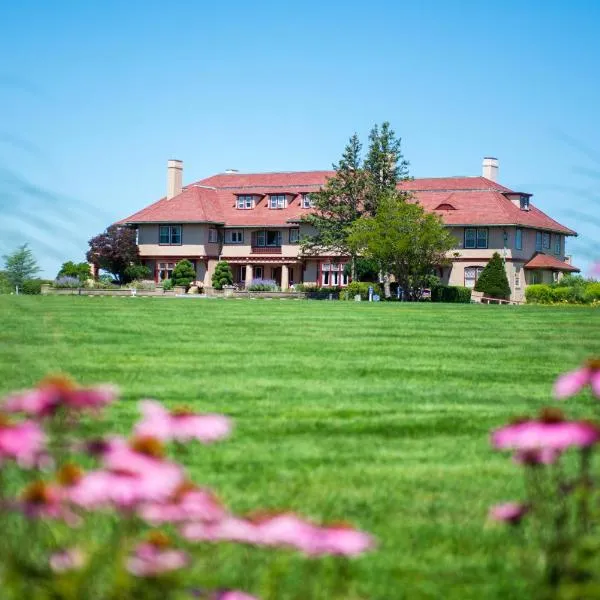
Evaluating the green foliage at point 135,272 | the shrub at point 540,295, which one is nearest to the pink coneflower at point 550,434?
the shrub at point 540,295

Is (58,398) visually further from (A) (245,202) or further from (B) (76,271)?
(A) (245,202)

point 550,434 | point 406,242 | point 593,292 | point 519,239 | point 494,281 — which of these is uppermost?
point 519,239

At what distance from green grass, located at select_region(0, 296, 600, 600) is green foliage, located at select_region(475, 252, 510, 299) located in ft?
146

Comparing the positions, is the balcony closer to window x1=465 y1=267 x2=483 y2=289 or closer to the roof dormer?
window x1=465 y1=267 x2=483 y2=289

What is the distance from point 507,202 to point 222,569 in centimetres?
7128

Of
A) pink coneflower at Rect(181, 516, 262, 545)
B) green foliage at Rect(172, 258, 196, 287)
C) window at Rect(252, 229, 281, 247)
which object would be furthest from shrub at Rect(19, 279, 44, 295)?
window at Rect(252, 229, 281, 247)

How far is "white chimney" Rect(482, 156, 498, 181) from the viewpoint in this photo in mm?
78938

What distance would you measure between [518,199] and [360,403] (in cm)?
6702

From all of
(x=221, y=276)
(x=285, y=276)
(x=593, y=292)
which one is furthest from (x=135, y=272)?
(x=593, y=292)

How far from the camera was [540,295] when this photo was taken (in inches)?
2349

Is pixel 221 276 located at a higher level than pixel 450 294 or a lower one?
higher

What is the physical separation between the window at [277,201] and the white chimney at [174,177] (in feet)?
25.8

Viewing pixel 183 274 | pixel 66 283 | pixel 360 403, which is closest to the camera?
pixel 360 403

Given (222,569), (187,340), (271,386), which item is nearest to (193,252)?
(187,340)
